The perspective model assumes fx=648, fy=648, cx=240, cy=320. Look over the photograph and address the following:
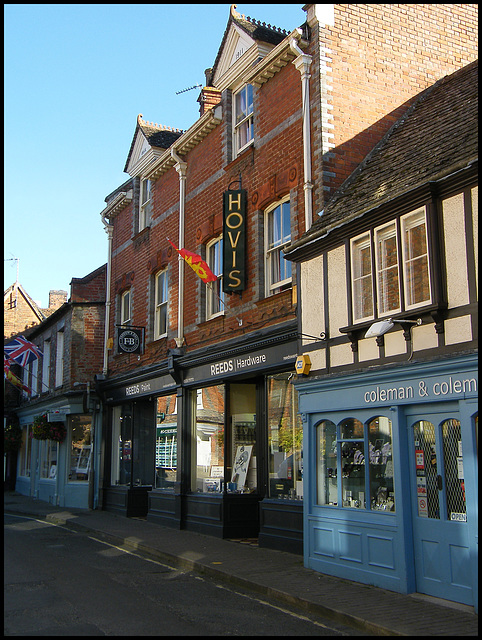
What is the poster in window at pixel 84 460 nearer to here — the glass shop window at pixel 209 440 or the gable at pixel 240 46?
the glass shop window at pixel 209 440

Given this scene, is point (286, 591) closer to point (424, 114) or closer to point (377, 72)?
point (424, 114)

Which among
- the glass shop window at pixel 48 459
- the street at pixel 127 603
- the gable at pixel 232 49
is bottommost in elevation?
the street at pixel 127 603

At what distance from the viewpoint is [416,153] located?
1045 centimetres

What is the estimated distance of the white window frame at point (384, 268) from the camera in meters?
9.19

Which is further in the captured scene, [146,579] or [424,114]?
[424,114]

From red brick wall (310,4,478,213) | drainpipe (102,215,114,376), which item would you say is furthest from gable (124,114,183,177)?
red brick wall (310,4,478,213)

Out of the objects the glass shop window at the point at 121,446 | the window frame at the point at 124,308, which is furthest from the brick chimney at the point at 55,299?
the glass shop window at the point at 121,446

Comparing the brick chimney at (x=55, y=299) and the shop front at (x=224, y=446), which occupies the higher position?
the brick chimney at (x=55, y=299)

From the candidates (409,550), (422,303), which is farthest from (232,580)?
(422,303)

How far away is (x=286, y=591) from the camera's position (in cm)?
859

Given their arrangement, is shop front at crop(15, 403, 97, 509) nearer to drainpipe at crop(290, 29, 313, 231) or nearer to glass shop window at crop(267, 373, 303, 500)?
glass shop window at crop(267, 373, 303, 500)

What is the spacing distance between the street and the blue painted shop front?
1516 millimetres

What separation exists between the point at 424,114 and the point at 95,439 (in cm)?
1525

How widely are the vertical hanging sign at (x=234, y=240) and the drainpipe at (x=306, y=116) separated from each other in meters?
2.35
